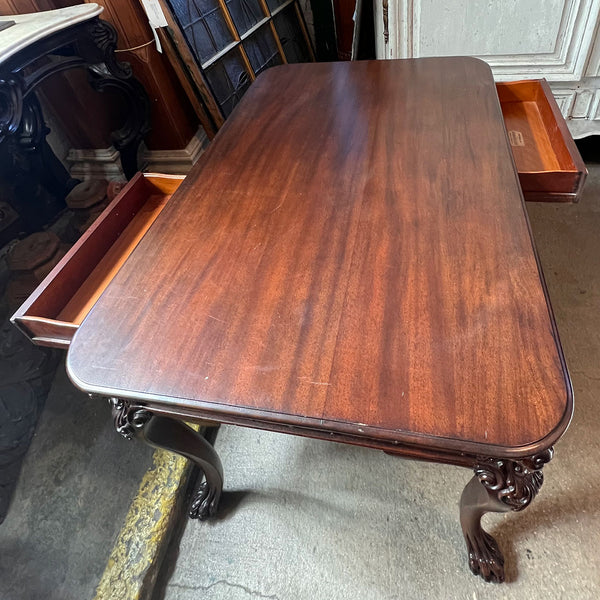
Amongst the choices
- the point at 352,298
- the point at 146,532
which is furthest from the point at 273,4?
the point at 146,532

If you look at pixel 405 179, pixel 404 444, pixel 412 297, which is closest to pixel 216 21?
pixel 405 179

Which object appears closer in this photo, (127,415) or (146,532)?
(127,415)

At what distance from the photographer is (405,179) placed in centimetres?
78

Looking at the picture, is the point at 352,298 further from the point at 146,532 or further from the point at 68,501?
the point at 68,501

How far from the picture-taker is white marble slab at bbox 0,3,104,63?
3.34 ft

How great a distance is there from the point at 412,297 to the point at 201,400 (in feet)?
1.04

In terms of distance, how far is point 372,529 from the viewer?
0.93 meters

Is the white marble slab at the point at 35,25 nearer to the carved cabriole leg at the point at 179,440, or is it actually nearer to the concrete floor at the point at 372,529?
the carved cabriole leg at the point at 179,440

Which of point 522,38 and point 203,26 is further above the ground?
point 203,26

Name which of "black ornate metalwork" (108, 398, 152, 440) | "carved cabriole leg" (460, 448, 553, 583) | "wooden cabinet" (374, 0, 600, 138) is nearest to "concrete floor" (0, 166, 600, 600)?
"carved cabriole leg" (460, 448, 553, 583)

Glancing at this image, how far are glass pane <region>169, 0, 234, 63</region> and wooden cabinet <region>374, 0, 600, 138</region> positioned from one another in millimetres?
637

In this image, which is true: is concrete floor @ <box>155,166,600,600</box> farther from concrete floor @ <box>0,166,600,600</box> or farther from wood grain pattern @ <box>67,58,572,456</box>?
wood grain pattern @ <box>67,58,572,456</box>

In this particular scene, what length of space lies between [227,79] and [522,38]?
1076 millimetres

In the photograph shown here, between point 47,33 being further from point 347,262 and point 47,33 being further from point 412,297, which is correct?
point 412,297
